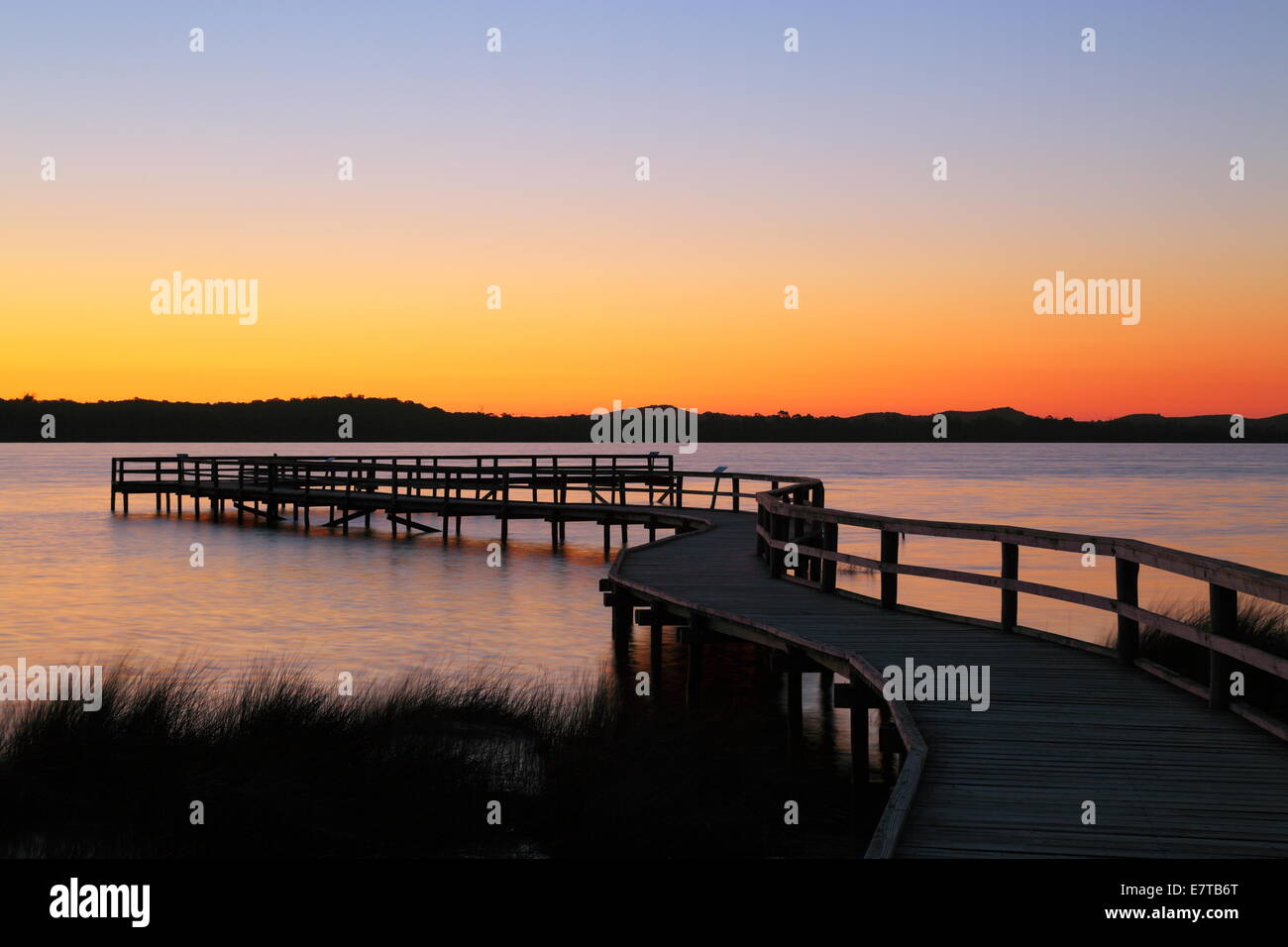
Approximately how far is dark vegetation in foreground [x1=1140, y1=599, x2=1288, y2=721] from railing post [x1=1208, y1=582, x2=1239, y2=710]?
7.03 ft

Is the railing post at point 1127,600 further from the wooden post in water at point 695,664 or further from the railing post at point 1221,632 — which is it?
the wooden post in water at point 695,664

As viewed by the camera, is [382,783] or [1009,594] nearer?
[382,783]

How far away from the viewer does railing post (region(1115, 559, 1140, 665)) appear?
9369 mm

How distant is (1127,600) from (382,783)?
5.78 meters

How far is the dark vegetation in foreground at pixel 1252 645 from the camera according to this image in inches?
439

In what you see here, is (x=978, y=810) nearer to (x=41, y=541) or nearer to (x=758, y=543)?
(x=758, y=543)

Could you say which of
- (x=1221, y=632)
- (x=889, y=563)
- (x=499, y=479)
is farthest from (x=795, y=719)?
(x=499, y=479)

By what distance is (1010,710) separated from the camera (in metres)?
8.30

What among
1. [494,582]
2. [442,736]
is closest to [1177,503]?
[494,582]

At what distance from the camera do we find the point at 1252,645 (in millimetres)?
13633

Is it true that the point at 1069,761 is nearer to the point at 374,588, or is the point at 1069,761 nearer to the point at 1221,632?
the point at 1221,632

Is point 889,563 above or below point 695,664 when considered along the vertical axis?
above

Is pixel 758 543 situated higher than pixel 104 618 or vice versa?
pixel 758 543
